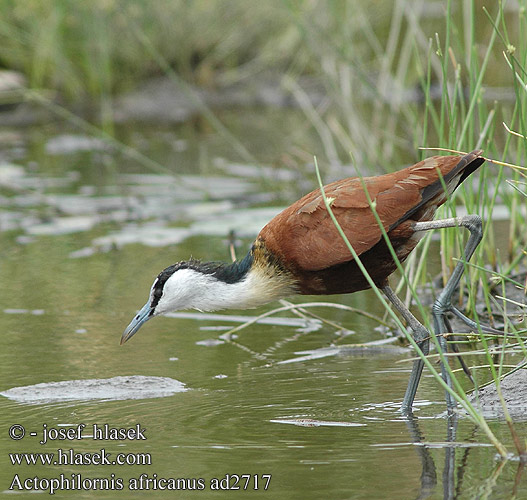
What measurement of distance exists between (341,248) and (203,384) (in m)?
0.90

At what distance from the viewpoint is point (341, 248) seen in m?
4.11

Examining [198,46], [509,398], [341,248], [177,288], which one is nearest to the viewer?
[509,398]

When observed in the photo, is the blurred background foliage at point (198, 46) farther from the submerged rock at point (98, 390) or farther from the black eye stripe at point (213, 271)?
the submerged rock at point (98, 390)

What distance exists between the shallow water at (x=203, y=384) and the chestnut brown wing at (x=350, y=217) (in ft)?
1.93

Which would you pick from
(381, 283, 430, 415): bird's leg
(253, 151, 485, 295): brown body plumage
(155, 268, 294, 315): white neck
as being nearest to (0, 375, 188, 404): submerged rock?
(155, 268, 294, 315): white neck

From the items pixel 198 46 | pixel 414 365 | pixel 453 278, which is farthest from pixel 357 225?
pixel 198 46

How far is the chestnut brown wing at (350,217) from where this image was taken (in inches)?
162

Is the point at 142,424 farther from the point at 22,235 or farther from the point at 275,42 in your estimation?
the point at 275,42

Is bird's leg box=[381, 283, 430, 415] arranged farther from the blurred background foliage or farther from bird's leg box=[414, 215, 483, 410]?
the blurred background foliage

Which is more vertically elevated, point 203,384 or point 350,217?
point 350,217

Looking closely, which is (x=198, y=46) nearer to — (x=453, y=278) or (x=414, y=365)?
(x=453, y=278)

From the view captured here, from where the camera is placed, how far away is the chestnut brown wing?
411 centimetres

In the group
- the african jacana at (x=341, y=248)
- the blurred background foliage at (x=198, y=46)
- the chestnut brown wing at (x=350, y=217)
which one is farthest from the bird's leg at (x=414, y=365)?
the blurred background foliage at (x=198, y=46)

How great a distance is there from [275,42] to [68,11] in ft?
11.2
